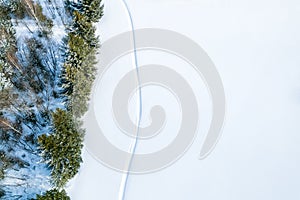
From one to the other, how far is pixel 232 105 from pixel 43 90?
1301 centimetres

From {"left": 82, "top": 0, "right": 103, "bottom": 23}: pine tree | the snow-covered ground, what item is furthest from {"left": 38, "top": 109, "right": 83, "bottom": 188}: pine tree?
{"left": 82, "top": 0, "right": 103, "bottom": 23}: pine tree

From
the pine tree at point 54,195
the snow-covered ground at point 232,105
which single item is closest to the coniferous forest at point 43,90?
the pine tree at point 54,195

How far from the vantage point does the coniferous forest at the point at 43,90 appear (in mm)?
22656

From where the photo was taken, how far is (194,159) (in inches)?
994

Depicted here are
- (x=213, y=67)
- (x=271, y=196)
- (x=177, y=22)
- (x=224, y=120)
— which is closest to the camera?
(x=271, y=196)

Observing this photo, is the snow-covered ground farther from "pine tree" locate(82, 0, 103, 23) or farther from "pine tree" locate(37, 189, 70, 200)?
"pine tree" locate(37, 189, 70, 200)

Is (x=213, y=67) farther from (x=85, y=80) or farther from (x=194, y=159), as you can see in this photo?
(x=85, y=80)

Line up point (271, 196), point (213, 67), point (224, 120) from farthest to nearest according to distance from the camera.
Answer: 1. point (213, 67)
2. point (224, 120)
3. point (271, 196)

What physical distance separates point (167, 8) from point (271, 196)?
53.7 ft

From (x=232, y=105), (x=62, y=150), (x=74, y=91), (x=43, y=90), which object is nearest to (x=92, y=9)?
(x=74, y=91)

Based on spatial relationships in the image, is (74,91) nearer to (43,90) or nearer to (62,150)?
(43,90)

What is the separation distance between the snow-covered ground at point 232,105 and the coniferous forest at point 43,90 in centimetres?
181

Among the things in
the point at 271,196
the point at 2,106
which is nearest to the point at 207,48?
the point at 271,196

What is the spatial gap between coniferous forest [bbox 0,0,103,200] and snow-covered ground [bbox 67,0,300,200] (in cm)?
181
